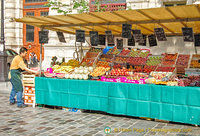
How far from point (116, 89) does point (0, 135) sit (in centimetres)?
324

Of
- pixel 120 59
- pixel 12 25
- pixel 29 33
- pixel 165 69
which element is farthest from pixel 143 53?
pixel 12 25

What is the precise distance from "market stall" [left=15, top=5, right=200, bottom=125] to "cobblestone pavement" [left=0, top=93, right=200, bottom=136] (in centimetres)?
27

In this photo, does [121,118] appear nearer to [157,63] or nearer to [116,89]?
[116,89]

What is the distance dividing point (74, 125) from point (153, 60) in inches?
181

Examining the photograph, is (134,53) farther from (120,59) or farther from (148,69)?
(148,69)

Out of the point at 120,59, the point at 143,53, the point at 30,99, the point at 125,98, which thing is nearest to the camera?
the point at 125,98

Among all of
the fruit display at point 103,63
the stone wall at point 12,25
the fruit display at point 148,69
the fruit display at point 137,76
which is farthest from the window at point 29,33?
the fruit display at point 137,76

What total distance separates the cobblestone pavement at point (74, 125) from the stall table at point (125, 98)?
0.25 m

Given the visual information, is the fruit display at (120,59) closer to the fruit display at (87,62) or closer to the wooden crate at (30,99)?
the fruit display at (87,62)

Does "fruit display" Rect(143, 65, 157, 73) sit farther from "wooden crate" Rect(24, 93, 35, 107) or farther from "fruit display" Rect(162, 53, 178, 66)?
"wooden crate" Rect(24, 93, 35, 107)

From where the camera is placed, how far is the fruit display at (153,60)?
9367 millimetres

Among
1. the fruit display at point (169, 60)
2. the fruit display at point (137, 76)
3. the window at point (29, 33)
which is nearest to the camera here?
the fruit display at point (137, 76)

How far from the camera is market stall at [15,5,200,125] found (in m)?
6.32

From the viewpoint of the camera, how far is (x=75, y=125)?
247 inches
